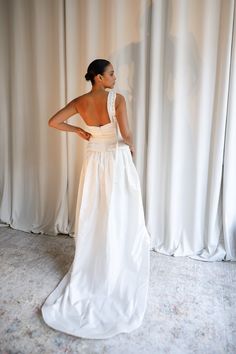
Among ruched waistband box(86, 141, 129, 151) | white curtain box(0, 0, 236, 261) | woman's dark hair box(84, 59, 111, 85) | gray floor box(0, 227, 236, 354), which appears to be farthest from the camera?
white curtain box(0, 0, 236, 261)

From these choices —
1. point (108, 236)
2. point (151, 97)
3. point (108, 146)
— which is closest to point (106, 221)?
point (108, 236)

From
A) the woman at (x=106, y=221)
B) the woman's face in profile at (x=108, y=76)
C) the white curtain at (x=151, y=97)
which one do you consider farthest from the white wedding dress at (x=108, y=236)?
the white curtain at (x=151, y=97)

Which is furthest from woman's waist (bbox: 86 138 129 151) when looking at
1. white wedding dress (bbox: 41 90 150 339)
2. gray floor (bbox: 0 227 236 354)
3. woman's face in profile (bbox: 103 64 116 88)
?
gray floor (bbox: 0 227 236 354)

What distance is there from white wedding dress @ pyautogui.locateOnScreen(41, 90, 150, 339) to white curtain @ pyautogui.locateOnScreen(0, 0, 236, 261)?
0.59m

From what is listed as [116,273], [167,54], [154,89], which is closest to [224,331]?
[116,273]

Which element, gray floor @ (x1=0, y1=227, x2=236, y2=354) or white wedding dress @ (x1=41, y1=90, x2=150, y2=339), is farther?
white wedding dress @ (x1=41, y1=90, x2=150, y2=339)

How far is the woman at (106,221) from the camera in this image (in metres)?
2.04

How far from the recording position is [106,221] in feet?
7.00

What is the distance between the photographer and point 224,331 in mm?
1794

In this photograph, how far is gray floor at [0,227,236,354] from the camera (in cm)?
168

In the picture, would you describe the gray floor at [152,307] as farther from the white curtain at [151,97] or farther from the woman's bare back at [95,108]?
the woman's bare back at [95,108]

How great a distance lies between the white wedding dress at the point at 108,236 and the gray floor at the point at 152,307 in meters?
A: 0.15

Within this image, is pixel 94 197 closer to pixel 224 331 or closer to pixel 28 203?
pixel 224 331

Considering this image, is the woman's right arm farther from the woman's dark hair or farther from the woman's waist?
the woman's dark hair
